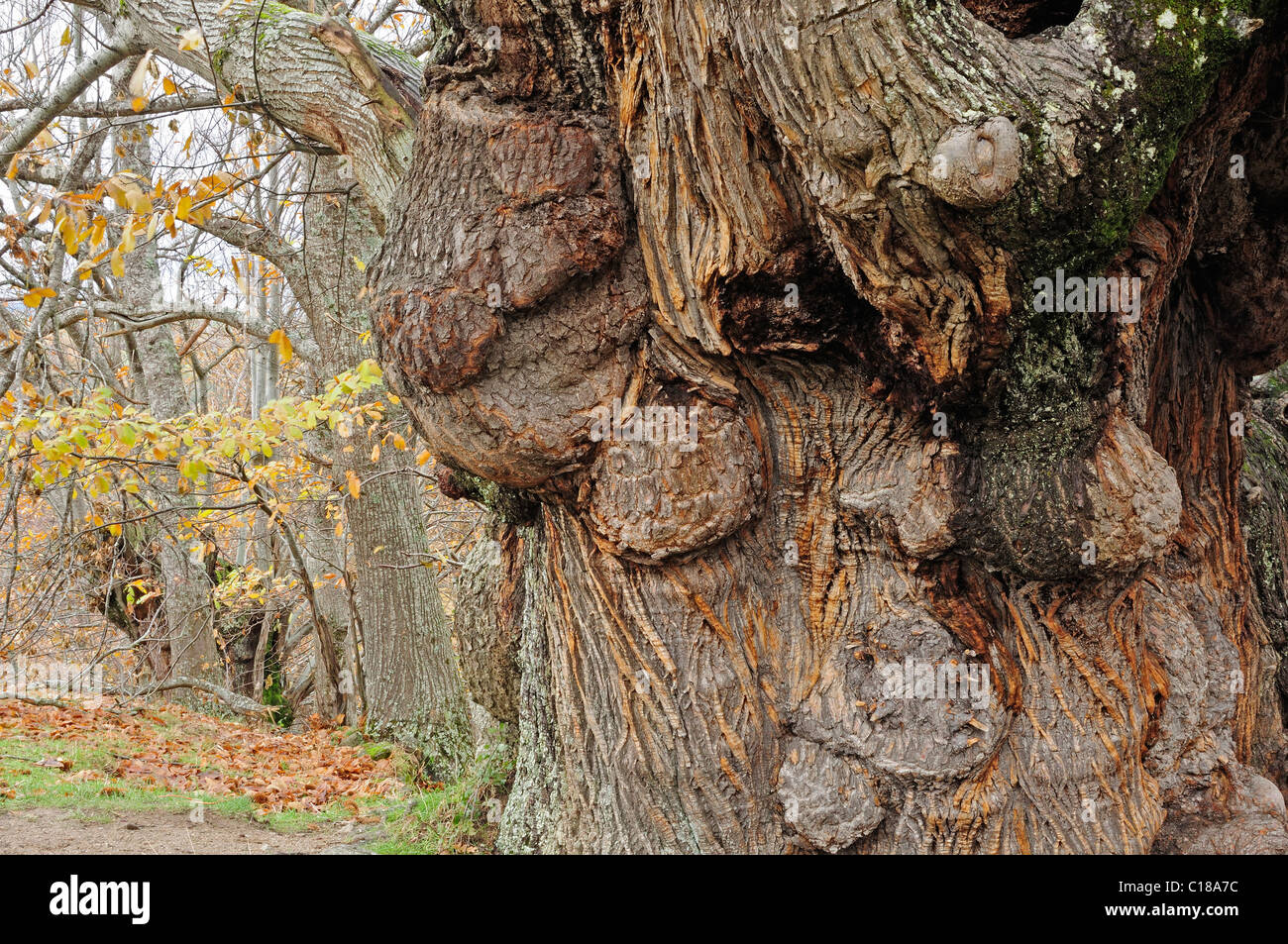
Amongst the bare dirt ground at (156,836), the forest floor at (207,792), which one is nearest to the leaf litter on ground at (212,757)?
the forest floor at (207,792)

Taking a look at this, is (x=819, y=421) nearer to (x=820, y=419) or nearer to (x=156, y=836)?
(x=820, y=419)

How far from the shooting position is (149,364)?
9.74 metres

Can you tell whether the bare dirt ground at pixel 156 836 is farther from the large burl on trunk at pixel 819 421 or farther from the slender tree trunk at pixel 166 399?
the slender tree trunk at pixel 166 399

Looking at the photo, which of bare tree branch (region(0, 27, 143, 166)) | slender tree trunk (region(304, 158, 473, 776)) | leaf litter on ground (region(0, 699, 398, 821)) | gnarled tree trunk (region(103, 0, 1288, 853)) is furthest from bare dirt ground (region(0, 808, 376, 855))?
bare tree branch (region(0, 27, 143, 166))

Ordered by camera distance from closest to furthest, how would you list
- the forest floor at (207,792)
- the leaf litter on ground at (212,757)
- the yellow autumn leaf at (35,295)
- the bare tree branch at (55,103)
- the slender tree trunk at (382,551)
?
1. the yellow autumn leaf at (35,295)
2. the forest floor at (207,792)
3. the bare tree branch at (55,103)
4. the leaf litter on ground at (212,757)
5. the slender tree trunk at (382,551)

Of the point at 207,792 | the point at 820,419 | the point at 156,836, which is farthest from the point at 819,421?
the point at 207,792

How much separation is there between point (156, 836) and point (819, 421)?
421cm

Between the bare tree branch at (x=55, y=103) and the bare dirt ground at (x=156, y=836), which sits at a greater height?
the bare tree branch at (x=55, y=103)

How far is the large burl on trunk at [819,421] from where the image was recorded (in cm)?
255

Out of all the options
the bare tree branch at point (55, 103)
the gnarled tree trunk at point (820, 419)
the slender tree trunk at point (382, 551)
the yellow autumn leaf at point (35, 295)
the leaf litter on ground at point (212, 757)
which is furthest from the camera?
Answer: the slender tree trunk at point (382, 551)

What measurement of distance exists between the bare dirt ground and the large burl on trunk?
2.40 metres

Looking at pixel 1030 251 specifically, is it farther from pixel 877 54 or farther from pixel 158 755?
pixel 158 755

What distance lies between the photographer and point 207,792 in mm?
5906
